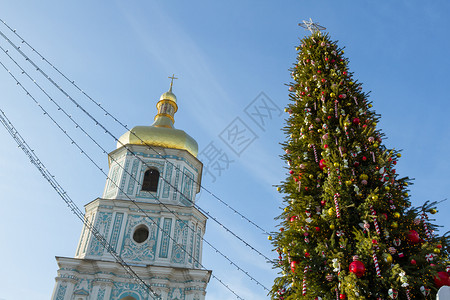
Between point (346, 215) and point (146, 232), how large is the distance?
13.5m

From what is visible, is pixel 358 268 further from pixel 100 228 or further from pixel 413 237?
pixel 100 228

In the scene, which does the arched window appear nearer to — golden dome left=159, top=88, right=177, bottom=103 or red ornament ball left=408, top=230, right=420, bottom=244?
golden dome left=159, top=88, right=177, bottom=103

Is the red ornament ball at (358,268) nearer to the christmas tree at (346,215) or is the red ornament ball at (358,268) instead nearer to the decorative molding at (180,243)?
the christmas tree at (346,215)

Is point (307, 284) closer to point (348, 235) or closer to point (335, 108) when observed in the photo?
point (348, 235)

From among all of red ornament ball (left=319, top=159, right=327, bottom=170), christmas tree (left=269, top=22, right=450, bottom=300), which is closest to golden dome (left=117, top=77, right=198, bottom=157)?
christmas tree (left=269, top=22, right=450, bottom=300)

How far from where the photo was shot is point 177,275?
593 inches

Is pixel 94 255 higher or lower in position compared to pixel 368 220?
higher

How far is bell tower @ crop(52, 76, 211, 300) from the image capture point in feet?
48.3

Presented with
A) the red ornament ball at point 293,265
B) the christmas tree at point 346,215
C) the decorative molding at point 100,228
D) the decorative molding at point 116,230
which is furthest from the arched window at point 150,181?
the red ornament ball at point 293,265

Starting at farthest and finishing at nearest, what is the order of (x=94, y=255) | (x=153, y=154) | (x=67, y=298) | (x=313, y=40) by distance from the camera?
1. (x=153, y=154)
2. (x=94, y=255)
3. (x=67, y=298)
4. (x=313, y=40)

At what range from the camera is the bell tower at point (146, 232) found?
48.3 ft

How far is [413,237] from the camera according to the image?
416 cm

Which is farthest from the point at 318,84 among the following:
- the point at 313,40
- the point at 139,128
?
the point at 139,128

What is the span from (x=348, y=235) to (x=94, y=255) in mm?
13447
